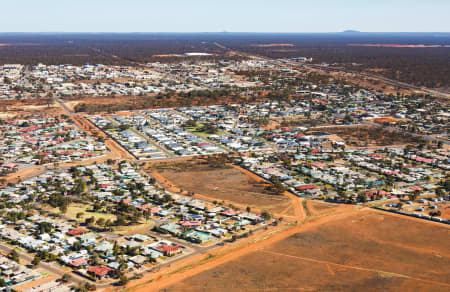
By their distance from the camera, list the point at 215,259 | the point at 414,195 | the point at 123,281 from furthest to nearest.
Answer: the point at 414,195 < the point at 215,259 < the point at 123,281

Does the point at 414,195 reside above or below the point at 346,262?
above

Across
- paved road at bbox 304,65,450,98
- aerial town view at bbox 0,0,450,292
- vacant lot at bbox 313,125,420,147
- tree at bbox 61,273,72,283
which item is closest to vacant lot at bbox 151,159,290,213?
aerial town view at bbox 0,0,450,292

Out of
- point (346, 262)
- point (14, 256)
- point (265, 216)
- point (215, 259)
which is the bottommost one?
point (346, 262)

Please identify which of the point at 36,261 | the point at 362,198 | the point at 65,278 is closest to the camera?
the point at 65,278

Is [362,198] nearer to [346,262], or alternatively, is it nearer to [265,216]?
[265,216]

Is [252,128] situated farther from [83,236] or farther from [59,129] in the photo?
[83,236]

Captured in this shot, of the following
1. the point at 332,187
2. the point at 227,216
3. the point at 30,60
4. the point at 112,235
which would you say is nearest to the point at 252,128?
the point at 332,187

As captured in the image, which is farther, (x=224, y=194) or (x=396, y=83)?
(x=396, y=83)

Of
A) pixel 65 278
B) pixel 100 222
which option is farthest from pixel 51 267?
pixel 100 222

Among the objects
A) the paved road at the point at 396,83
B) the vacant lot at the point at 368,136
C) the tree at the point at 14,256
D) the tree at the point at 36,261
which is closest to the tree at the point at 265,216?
the tree at the point at 36,261
